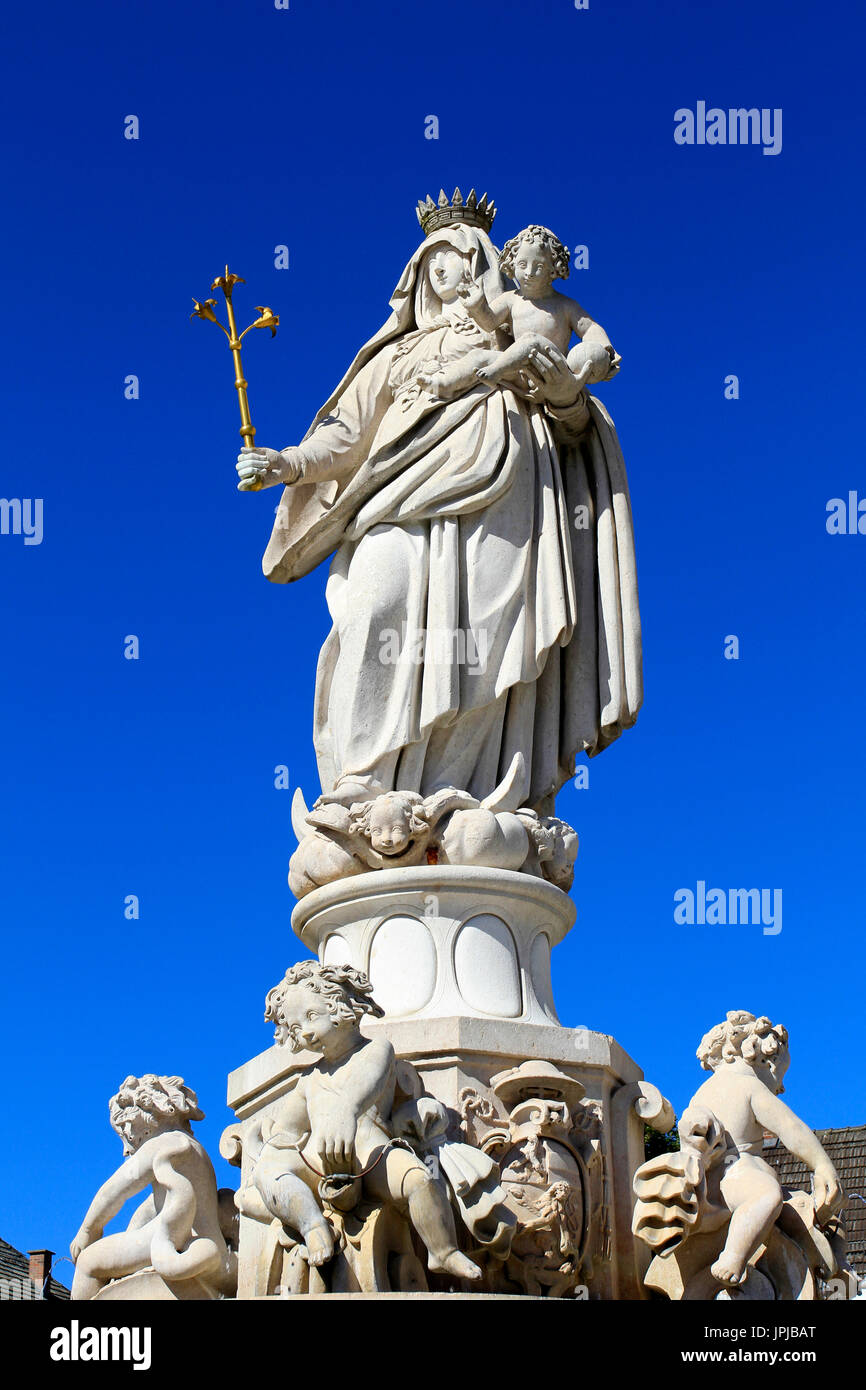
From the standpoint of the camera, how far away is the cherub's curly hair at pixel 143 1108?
8445mm

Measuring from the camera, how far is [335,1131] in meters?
7.06

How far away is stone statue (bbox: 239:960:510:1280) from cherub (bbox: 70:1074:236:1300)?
0.82m

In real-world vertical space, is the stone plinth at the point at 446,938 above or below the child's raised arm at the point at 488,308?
below

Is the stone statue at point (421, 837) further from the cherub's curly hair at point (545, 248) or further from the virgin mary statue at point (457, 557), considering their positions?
the cherub's curly hair at point (545, 248)

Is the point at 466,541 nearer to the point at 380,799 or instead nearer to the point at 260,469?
the point at 260,469

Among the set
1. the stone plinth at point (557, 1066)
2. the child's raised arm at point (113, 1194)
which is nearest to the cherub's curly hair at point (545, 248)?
the stone plinth at point (557, 1066)

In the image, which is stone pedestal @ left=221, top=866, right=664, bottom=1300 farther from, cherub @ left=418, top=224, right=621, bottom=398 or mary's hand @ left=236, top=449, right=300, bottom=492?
cherub @ left=418, top=224, right=621, bottom=398

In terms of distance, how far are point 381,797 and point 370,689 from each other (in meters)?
0.72

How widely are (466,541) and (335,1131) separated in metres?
3.60

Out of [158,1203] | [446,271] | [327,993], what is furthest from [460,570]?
[158,1203]

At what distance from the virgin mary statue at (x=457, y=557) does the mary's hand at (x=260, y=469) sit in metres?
0.01

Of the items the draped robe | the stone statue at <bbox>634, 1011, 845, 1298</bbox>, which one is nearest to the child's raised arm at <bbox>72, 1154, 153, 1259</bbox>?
the draped robe
